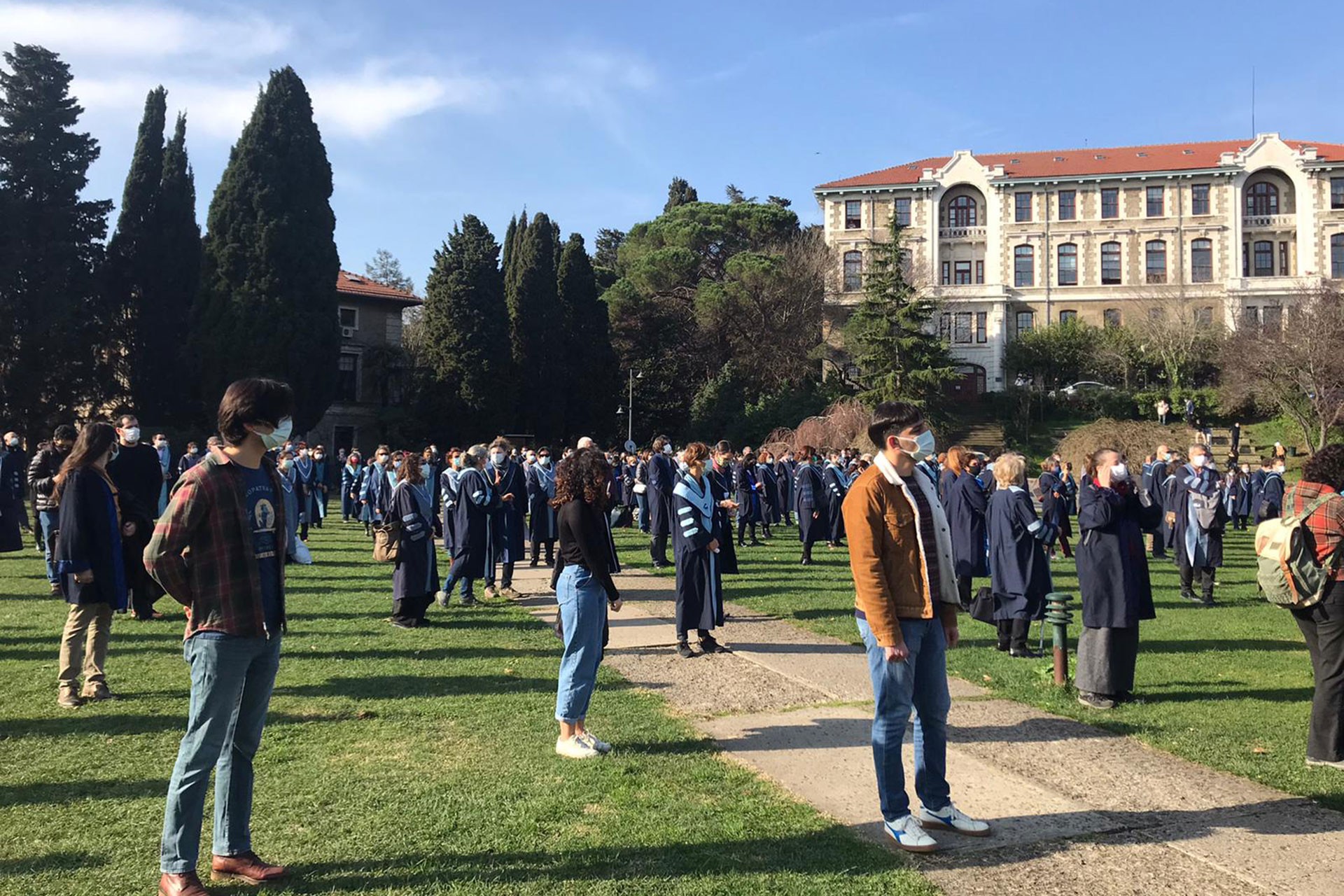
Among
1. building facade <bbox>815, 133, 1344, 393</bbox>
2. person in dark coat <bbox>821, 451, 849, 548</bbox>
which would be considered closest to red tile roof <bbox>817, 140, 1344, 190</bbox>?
building facade <bbox>815, 133, 1344, 393</bbox>

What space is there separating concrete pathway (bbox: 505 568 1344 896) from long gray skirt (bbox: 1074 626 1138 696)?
0.56 meters

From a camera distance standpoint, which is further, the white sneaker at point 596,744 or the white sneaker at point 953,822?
the white sneaker at point 596,744

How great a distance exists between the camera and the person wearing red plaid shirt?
19.1 ft

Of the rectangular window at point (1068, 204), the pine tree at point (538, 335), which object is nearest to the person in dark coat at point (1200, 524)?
the pine tree at point (538, 335)

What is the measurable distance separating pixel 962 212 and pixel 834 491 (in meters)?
48.8

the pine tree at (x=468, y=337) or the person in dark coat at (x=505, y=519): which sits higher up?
the pine tree at (x=468, y=337)

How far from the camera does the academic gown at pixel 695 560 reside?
28.9ft

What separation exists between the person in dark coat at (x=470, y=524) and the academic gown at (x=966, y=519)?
17.9ft

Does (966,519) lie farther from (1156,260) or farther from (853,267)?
(1156,260)

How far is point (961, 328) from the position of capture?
60750 mm

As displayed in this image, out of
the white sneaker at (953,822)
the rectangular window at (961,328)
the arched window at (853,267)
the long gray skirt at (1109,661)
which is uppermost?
the arched window at (853,267)

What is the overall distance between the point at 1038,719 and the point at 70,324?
41403mm

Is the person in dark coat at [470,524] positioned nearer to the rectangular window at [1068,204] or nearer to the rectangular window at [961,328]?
the rectangular window at [961,328]

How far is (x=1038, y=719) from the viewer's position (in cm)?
680
